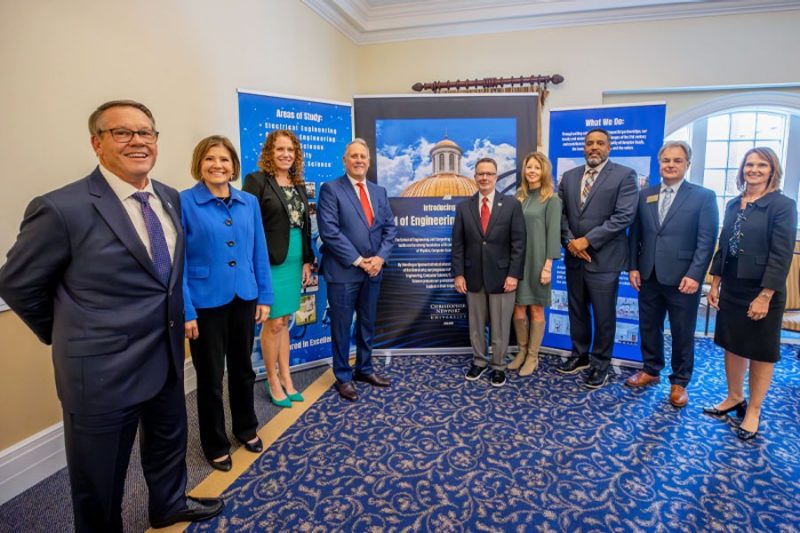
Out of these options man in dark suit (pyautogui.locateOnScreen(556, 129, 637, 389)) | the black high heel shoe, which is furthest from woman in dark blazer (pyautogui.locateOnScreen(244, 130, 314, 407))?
the black high heel shoe

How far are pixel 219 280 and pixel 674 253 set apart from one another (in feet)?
8.54

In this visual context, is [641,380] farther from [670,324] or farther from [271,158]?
[271,158]

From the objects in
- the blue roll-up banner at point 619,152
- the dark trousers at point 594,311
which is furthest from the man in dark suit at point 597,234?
the blue roll-up banner at point 619,152

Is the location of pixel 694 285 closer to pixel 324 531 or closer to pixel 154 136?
pixel 324 531

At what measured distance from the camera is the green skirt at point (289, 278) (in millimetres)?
2676

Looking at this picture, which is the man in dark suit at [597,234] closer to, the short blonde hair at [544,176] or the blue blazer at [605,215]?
the blue blazer at [605,215]

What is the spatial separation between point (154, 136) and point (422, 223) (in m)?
2.19

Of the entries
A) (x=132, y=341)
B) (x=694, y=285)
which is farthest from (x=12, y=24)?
(x=694, y=285)

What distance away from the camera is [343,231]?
2.81 meters

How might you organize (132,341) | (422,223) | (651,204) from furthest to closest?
1. (422,223)
2. (651,204)
3. (132,341)

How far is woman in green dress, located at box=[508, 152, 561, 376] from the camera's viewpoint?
304 cm

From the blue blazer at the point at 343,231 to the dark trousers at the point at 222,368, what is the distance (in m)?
0.74

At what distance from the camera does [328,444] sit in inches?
93.4

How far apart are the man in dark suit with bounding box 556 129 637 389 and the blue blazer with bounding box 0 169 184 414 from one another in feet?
8.55
